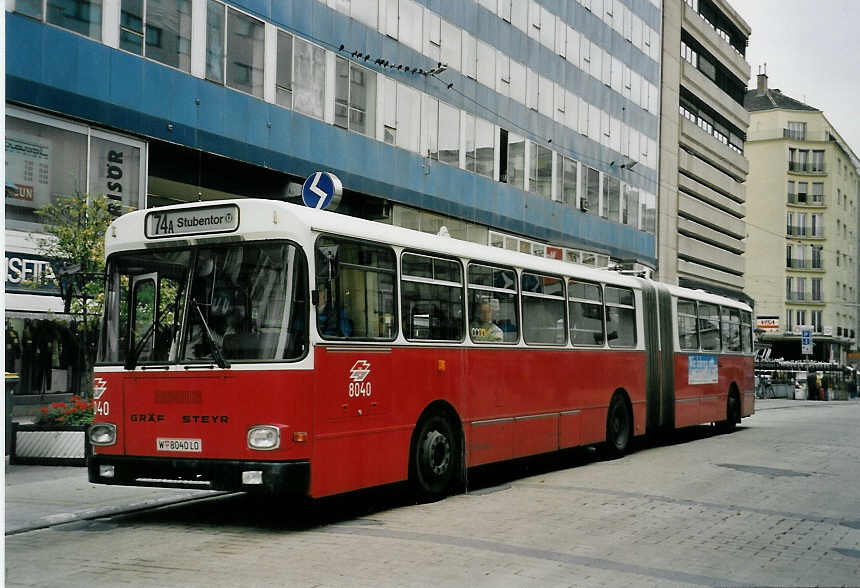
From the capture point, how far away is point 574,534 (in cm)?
872

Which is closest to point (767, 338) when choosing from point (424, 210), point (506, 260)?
point (424, 210)

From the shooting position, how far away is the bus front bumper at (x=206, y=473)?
8602 mm

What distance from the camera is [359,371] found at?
9.60m

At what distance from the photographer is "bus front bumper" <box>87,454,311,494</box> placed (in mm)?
8602

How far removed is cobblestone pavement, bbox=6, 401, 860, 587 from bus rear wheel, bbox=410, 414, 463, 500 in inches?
8.2

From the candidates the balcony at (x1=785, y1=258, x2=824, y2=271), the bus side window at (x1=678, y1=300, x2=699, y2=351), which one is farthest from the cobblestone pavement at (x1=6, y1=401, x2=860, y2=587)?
the balcony at (x1=785, y1=258, x2=824, y2=271)

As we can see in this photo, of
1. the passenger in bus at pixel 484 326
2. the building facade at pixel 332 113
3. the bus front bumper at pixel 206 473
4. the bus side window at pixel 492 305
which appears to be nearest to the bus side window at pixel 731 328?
the building facade at pixel 332 113

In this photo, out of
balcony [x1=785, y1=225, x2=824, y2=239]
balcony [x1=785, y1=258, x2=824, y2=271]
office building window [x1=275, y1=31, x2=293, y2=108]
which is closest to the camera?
office building window [x1=275, y1=31, x2=293, y2=108]

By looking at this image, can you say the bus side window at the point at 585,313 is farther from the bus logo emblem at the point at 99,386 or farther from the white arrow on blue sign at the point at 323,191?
the bus logo emblem at the point at 99,386

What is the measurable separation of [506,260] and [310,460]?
16.0ft

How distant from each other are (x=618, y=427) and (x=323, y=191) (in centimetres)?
645

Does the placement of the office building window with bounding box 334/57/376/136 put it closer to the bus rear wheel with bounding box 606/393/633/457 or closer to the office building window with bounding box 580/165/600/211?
the bus rear wheel with bounding box 606/393/633/457

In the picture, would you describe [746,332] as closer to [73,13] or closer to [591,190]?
[73,13]

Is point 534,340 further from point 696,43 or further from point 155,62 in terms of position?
point 696,43
